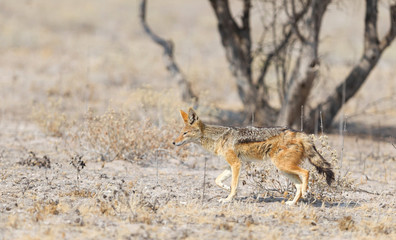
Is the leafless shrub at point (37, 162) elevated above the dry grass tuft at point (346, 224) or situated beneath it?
elevated above

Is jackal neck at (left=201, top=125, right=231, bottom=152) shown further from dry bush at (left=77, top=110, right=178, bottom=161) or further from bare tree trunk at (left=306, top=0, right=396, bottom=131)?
bare tree trunk at (left=306, top=0, right=396, bottom=131)

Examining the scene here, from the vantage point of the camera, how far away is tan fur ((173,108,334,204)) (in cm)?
682

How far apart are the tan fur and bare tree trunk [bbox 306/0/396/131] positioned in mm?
6210

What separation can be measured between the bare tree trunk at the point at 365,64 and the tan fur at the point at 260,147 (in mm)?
6210

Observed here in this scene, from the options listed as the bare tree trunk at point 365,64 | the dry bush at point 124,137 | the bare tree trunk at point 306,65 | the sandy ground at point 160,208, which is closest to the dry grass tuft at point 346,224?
the sandy ground at point 160,208

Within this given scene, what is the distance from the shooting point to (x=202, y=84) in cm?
1977

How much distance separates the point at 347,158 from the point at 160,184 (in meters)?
4.49

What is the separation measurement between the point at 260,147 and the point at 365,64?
Answer: 7.45 m

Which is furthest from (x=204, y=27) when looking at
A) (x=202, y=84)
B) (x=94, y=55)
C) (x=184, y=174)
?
(x=184, y=174)

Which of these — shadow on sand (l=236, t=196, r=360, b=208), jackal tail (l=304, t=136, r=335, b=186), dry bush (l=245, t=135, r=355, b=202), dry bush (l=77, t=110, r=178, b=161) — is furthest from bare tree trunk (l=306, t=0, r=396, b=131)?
jackal tail (l=304, t=136, r=335, b=186)

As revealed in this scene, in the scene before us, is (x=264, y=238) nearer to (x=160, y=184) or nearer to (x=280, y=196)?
(x=280, y=196)

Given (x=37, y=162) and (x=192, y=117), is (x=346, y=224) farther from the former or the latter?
(x=37, y=162)

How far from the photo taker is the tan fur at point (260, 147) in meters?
6.82

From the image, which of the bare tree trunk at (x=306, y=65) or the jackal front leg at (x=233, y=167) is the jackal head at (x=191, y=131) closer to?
the jackal front leg at (x=233, y=167)
